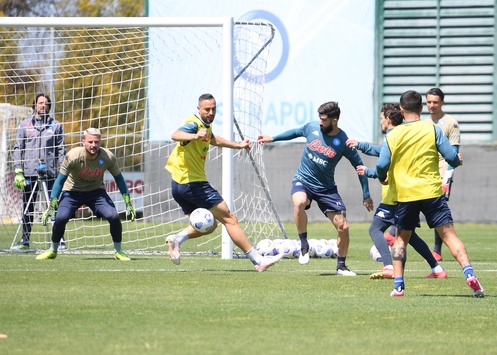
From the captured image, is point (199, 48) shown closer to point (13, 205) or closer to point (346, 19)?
point (13, 205)

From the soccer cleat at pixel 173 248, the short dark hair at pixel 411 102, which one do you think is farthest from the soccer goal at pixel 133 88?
the short dark hair at pixel 411 102

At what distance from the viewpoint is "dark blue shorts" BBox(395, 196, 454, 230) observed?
29.9 feet

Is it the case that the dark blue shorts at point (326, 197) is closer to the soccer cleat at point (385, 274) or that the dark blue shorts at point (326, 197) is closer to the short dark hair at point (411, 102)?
the soccer cleat at point (385, 274)

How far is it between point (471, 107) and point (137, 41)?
1097 centimetres

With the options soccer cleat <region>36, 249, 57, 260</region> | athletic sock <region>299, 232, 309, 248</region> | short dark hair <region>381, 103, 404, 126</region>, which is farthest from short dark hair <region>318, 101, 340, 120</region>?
soccer cleat <region>36, 249, 57, 260</region>

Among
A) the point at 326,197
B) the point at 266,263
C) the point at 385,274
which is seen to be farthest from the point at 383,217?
the point at 266,263

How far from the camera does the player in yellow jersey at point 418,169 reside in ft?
29.7

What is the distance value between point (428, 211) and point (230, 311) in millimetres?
2223

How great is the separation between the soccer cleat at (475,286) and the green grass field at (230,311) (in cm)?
11

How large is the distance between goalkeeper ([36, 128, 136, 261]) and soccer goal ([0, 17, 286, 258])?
4.73ft

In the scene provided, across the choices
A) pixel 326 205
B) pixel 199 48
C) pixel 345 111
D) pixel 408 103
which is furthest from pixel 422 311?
pixel 345 111

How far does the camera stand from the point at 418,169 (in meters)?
9.09

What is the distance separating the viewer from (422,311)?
26.6 ft

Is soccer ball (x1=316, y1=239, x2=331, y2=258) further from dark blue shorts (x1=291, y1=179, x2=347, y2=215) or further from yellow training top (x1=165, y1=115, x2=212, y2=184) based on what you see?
yellow training top (x1=165, y1=115, x2=212, y2=184)
